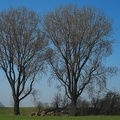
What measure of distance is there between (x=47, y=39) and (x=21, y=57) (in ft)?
13.6

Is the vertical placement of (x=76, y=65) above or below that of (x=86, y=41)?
below

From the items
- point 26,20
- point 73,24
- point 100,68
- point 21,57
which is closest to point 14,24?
point 26,20

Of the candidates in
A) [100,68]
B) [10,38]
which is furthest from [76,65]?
[10,38]

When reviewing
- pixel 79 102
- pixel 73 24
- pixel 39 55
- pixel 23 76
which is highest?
pixel 73 24

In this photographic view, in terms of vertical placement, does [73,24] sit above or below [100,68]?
above

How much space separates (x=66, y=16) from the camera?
40219 mm

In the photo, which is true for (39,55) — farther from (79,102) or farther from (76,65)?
(79,102)

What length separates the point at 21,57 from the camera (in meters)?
40.8

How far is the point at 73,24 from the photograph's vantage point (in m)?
39.5

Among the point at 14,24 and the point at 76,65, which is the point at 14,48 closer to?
the point at 14,24

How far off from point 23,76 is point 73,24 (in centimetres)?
906

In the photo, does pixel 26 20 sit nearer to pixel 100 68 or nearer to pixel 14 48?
pixel 14 48

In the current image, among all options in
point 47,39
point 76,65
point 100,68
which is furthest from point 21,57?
point 100,68

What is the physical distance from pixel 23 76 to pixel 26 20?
712 cm
